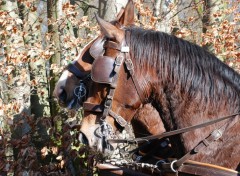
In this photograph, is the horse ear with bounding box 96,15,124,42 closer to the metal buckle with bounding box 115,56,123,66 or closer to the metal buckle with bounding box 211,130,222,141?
the metal buckle with bounding box 115,56,123,66

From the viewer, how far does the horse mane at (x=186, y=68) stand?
265 centimetres

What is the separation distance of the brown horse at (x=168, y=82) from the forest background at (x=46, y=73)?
2.13 metres

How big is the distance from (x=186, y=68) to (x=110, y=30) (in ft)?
1.90

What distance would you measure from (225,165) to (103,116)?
890 millimetres

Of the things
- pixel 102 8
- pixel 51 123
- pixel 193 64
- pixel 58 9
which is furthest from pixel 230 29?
pixel 193 64

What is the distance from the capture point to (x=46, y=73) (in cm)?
594

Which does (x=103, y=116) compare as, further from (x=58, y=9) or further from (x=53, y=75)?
(x=58, y=9)

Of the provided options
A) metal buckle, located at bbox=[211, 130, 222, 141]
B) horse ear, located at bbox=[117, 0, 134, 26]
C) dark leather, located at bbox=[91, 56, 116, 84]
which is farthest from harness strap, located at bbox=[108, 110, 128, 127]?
horse ear, located at bbox=[117, 0, 134, 26]

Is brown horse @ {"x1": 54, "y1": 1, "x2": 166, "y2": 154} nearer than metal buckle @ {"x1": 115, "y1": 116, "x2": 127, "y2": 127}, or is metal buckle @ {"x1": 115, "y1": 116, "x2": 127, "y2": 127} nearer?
metal buckle @ {"x1": 115, "y1": 116, "x2": 127, "y2": 127}

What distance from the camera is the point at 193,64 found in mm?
2691

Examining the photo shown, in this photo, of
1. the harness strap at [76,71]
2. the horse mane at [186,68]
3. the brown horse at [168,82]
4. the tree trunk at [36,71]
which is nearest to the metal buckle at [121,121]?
the brown horse at [168,82]

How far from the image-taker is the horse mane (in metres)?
2.65

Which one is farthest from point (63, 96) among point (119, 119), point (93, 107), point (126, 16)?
point (126, 16)

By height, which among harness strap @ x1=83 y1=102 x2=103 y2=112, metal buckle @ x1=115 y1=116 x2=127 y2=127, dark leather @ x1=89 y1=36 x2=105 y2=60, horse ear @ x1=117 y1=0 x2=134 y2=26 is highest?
horse ear @ x1=117 y1=0 x2=134 y2=26
